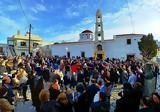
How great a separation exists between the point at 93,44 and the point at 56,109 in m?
60.8

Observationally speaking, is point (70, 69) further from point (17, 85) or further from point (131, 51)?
point (131, 51)

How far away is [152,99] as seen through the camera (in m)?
7.23

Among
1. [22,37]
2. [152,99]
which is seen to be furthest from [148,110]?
[22,37]

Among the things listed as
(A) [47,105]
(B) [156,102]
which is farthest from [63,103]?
(B) [156,102]

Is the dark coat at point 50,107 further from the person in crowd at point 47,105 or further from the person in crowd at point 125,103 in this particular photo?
the person in crowd at point 125,103

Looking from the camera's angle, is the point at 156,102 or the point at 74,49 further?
the point at 74,49

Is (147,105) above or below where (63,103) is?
above

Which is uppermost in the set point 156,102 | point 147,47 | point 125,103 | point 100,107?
point 147,47

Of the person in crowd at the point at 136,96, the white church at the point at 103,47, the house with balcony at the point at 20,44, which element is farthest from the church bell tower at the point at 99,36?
the person in crowd at the point at 136,96

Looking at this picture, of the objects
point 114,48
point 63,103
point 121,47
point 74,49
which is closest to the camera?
point 63,103

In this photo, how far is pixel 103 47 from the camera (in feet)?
222

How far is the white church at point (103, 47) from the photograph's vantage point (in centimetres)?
6544

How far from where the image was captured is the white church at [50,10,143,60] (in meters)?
65.4

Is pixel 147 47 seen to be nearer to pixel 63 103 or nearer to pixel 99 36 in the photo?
pixel 99 36
